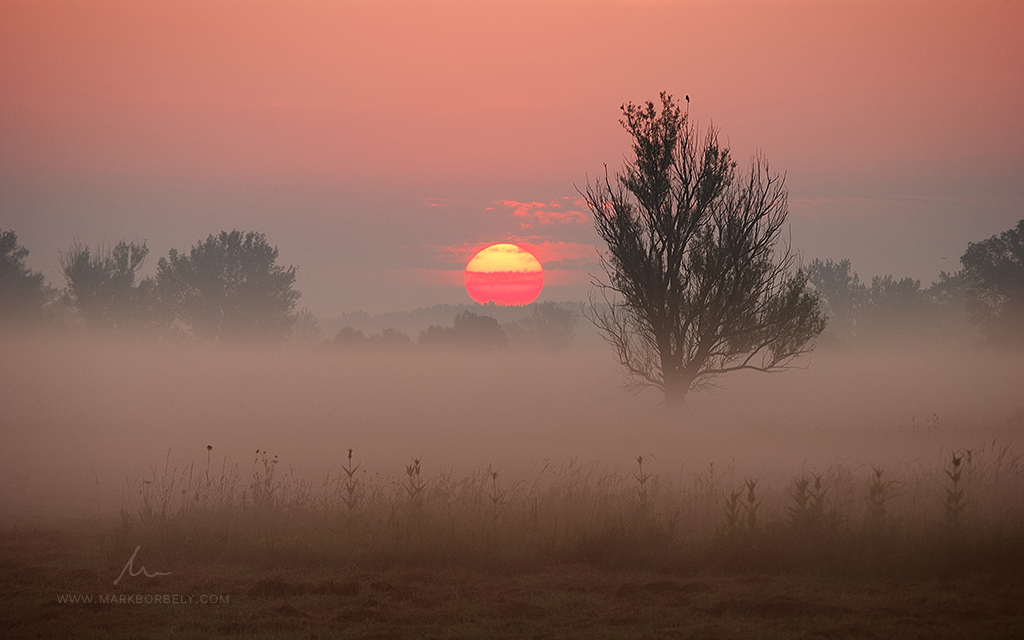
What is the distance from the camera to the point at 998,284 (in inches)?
2066

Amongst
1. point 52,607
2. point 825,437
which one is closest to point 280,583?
point 52,607

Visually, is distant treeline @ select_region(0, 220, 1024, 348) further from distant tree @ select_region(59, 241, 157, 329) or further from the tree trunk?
the tree trunk

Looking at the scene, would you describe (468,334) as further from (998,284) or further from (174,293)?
(998,284)

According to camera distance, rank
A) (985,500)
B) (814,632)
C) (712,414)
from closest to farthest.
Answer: (814,632) → (985,500) → (712,414)

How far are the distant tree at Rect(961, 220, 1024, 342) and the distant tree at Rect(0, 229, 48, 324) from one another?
65825mm

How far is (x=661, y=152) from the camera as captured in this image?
2014 centimetres

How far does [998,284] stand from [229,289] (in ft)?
195

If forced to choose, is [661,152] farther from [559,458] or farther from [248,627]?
[248,627]

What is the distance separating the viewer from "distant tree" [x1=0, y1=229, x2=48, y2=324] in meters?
45.3

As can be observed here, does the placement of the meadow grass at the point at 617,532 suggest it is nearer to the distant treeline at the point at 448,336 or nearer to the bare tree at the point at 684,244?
the bare tree at the point at 684,244

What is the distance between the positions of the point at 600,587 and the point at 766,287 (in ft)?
49.3
